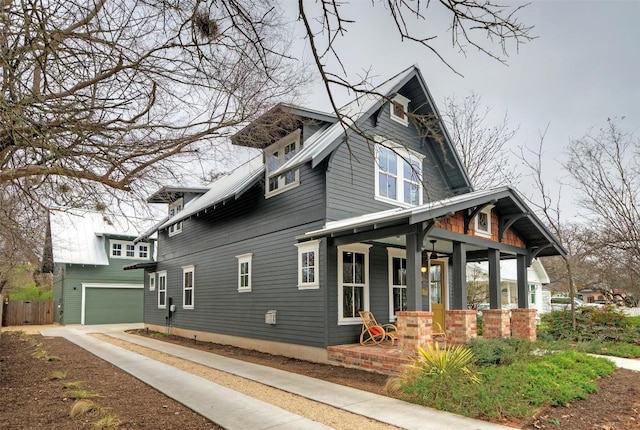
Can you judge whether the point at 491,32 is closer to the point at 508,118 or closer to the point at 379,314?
the point at 379,314

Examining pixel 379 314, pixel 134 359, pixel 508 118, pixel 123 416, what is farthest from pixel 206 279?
pixel 508 118

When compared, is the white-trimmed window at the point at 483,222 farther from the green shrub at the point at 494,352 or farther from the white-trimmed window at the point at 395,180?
the green shrub at the point at 494,352

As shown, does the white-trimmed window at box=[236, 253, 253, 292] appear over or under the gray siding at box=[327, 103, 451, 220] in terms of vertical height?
under

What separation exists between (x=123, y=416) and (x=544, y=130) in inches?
670

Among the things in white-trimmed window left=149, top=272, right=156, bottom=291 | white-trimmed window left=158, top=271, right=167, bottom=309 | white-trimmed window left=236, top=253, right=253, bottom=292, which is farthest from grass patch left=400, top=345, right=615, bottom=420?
white-trimmed window left=149, top=272, right=156, bottom=291

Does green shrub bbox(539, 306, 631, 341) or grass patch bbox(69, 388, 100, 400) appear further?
green shrub bbox(539, 306, 631, 341)

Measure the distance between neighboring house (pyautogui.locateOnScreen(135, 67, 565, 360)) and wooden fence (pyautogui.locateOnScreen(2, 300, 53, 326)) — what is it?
1666cm

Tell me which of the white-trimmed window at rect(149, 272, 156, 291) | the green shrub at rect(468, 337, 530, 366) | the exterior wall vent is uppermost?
the white-trimmed window at rect(149, 272, 156, 291)

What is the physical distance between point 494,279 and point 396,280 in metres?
2.44

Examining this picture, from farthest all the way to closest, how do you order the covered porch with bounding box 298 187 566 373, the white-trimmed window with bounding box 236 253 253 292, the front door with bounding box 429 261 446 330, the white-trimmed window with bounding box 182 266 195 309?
the white-trimmed window with bounding box 182 266 195 309 → the front door with bounding box 429 261 446 330 → the white-trimmed window with bounding box 236 253 253 292 → the covered porch with bounding box 298 187 566 373

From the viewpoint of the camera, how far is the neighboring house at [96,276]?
24781mm

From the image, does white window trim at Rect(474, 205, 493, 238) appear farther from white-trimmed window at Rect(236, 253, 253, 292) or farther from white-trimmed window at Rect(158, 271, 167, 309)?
white-trimmed window at Rect(158, 271, 167, 309)

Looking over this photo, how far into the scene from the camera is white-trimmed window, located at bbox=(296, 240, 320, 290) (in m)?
10.7

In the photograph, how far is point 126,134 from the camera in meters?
5.72
